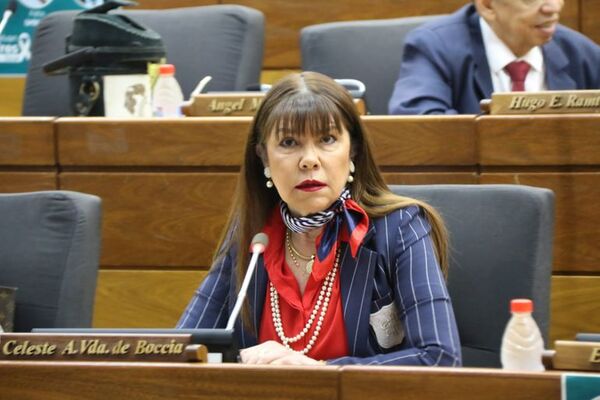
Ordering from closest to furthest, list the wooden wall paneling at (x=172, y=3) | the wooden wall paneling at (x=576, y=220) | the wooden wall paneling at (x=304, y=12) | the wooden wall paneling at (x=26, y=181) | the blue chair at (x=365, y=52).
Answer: the wooden wall paneling at (x=576, y=220)
the wooden wall paneling at (x=26, y=181)
the blue chair at (x=365, y=52)
the wooden wall paneling at (x=304, y=12)
the wooden wall paneling at (x=172, y=3)

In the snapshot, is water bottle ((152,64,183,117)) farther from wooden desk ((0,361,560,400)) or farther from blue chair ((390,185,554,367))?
wooden desk ((0,361,560,400))

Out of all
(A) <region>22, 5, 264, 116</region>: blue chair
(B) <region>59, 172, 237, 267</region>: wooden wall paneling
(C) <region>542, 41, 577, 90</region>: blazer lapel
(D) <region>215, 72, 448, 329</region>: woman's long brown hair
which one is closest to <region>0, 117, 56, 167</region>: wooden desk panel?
(B) <region>59, 172, 237, 267</region>: wooden wall paneling

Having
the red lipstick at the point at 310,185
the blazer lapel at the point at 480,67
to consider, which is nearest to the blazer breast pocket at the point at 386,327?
the red lipstick at the point at 310,185

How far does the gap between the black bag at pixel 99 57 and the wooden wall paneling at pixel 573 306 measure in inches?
51.3

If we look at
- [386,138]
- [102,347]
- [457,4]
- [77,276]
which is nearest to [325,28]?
[457,4]

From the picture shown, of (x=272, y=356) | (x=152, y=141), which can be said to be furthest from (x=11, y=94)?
(x=272, y=356)

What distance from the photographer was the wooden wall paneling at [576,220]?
2783mm

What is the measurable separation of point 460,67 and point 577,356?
2003 mm

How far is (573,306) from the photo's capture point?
283 cm

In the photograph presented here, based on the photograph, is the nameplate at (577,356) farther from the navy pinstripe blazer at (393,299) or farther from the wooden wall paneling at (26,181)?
the wooden wall paneling at (26,181)

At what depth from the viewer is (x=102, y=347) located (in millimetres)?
1660

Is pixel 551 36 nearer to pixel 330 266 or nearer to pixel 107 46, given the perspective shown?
pixel 107 46

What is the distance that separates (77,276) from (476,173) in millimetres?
948

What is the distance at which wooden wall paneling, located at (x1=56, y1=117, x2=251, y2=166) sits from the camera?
9.91 feet
